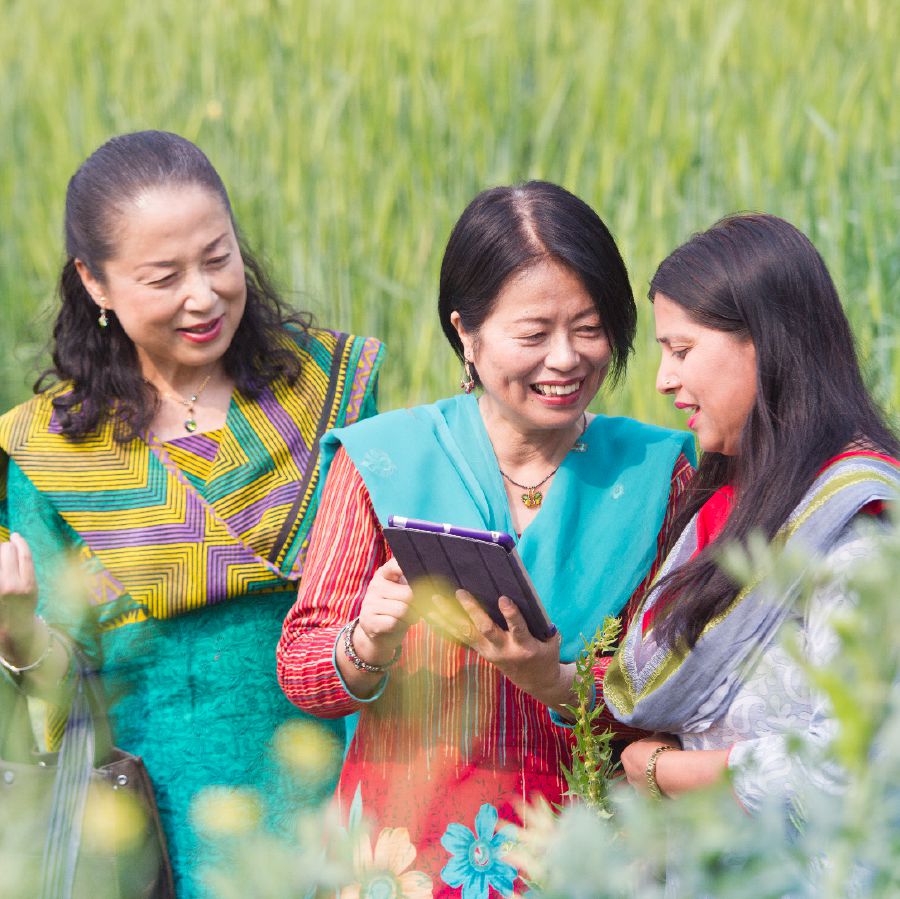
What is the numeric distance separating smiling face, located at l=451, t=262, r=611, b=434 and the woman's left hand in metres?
0.33

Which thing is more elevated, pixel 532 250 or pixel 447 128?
pixel 532 250

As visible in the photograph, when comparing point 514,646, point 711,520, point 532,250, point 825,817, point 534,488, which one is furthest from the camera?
point 534,488

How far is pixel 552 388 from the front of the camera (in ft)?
5.85

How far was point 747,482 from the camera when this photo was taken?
1.56 meters

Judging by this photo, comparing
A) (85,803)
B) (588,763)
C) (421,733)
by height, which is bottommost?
(85,803)

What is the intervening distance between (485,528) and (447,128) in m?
2.43

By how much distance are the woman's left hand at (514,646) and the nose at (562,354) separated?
358 millimetres

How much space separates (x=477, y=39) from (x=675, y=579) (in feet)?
10.1

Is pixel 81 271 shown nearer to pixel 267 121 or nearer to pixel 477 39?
pixel 267 121

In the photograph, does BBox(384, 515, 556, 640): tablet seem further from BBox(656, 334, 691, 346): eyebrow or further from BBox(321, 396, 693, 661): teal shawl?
BBox(656, 334, 691, 346): eyebrow

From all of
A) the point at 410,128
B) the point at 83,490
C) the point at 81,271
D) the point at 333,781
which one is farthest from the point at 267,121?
the point at 333,781

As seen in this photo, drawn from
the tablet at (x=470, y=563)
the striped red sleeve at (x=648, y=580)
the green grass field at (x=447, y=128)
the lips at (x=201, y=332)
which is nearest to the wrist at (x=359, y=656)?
the tablet at (x=470, y=563)

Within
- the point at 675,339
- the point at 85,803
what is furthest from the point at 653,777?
the point at 85,803

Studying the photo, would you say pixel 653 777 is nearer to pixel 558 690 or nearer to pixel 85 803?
pixel 558 690
